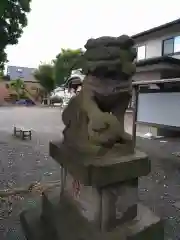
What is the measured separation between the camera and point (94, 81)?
2.38m

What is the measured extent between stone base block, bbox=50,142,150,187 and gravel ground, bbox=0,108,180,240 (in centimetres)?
160

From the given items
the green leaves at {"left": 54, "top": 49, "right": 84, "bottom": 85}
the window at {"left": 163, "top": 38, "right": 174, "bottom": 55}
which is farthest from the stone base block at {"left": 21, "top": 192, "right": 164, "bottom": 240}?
the green leaves at {"left": 54, "top": 49, "right": 84, "bottom": 85}

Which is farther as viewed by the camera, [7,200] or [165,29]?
[165,29]

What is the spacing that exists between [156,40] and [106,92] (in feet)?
47.8

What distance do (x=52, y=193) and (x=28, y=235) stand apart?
1.78ft

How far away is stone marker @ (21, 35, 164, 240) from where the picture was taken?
224 centimetres

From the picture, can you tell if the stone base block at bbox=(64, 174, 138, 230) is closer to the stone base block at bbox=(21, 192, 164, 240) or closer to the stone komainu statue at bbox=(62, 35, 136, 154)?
the stone base block at bbox=(21, 192, 164, 240)

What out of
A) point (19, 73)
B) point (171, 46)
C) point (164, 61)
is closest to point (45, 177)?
point (164, 61)

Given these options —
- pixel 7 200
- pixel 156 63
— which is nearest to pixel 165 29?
pixel 156 63

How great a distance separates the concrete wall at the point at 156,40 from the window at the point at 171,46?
Result: 22cm

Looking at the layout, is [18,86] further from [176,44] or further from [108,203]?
[108,203]

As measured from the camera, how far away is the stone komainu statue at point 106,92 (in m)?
2.25

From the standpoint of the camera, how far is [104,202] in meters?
2.29

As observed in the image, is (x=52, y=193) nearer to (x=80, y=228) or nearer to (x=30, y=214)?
(x=30, y=214)
